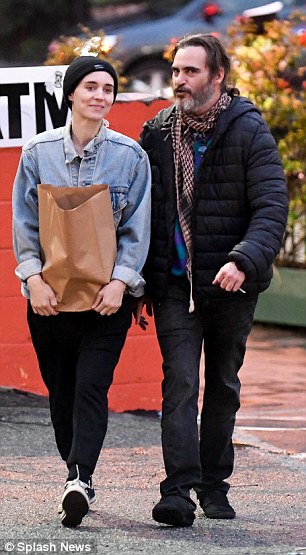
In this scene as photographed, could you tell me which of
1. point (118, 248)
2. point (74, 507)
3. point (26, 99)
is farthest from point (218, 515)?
point (26, 99)

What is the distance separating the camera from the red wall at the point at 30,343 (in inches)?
292

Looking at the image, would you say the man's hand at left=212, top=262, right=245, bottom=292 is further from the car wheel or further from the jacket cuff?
the car wheel

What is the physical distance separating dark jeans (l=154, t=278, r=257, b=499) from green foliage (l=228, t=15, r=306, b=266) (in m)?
5.38

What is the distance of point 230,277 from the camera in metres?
5.14

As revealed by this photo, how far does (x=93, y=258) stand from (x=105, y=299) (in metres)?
0.15

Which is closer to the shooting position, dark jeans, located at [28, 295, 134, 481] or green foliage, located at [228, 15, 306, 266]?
dark jeans, located at [28, 295, 134, 481]

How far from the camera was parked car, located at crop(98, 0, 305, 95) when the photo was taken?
57.4 feet

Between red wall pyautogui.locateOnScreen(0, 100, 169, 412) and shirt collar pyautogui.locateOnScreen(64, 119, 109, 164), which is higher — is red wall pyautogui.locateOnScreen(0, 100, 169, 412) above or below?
below

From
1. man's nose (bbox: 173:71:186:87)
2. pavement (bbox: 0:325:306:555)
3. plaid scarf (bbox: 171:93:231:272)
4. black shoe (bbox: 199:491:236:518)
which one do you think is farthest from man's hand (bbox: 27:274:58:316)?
black shoe (bbox: 199:491:236:518)

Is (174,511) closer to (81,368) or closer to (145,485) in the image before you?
(81,368)

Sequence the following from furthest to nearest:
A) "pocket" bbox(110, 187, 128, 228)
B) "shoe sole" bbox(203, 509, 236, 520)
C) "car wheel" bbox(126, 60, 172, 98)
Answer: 1. "car wheel" bbox(126, 60, 172, 98)
2. "shoe sole" bbox(203, 509, 236, 520)
3. "pocket" bbox(110, 187, 128, 228)

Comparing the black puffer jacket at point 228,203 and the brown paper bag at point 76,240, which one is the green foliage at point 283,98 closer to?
the black puffer jacket at point 228,203


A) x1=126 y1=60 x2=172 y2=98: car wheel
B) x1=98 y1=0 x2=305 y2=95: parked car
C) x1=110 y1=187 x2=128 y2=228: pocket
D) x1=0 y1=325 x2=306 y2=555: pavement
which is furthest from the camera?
x1=126 y1=60 x2=172 y2=98: car wheel

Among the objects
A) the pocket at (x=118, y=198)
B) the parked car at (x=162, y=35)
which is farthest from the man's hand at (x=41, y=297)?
the parked car at (x=162, y=35)
